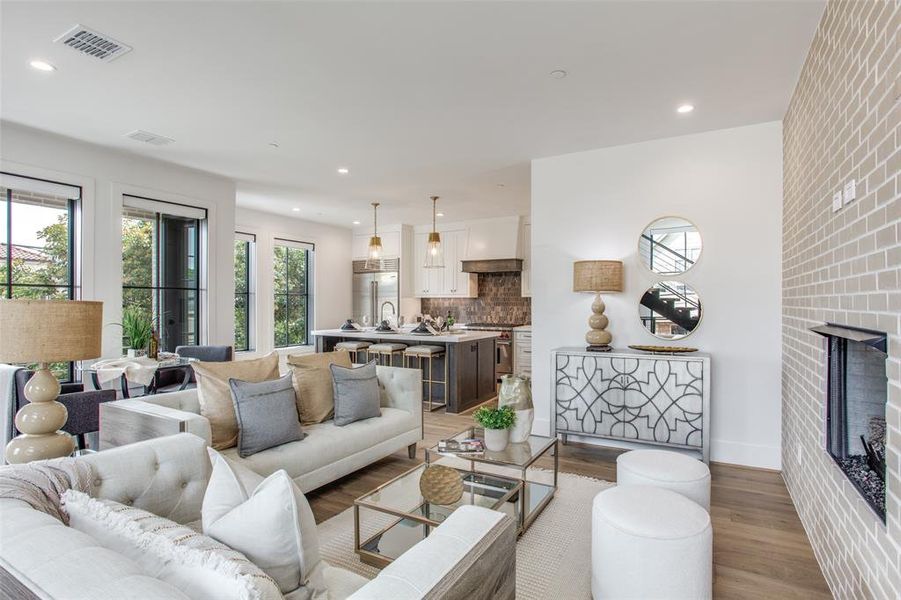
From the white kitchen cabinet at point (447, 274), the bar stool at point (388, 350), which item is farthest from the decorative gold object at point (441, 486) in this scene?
the white kitchen cabinet at point (447, 274)

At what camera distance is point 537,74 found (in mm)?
2895

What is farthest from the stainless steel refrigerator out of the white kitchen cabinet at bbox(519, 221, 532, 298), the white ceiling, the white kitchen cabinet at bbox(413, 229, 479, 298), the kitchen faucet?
the white ceiling

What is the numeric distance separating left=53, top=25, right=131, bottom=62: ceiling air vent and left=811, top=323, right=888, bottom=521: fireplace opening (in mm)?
3678

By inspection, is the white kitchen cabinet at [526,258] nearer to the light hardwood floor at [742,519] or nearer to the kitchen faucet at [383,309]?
the kitchen faucet at [383,309]

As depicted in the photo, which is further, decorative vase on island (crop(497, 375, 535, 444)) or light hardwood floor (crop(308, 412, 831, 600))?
decorative vase on island (crop(497, 375, 535, 444))

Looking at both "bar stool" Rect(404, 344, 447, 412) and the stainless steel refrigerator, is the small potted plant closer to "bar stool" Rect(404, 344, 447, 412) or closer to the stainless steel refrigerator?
"bar stool" Rect(404, 344, 447, 412)

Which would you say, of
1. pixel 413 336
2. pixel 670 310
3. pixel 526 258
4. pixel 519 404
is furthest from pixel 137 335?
pixel 526 258

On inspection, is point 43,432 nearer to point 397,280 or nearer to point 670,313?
point 670,313

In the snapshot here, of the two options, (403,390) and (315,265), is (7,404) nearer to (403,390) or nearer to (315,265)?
(403,390)

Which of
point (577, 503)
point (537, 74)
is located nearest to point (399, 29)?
point (537, 74)

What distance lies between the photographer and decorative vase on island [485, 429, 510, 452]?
2812 mm

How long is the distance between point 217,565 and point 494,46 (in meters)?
2.61

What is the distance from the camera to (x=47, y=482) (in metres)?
1.30

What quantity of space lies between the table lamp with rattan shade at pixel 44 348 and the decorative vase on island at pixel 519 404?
2.11 metres
